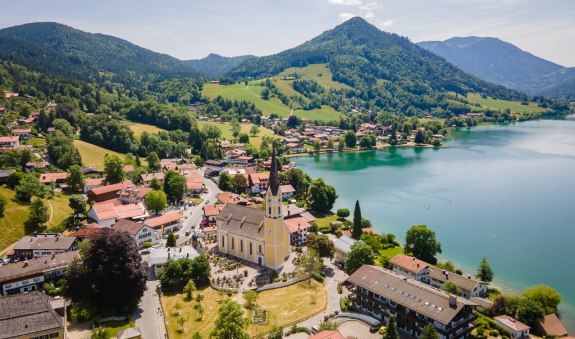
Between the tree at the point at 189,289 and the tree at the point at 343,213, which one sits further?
the tree at the point at 343,213

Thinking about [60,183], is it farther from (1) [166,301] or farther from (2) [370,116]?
(2) [370,116]

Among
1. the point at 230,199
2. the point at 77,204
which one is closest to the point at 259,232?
the point at 230,199

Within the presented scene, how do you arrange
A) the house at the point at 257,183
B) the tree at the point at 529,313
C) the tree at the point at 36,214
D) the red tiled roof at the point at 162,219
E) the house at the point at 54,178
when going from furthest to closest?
the house at the point at 257,183 → the house at the point at 54,178 → the red tiled roof at the point at 162,219 → the tree at the point at 36,214 → the tree at the point at 529,313

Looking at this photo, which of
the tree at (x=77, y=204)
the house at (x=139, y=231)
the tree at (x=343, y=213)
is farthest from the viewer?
the tree at (x=343, y=213)

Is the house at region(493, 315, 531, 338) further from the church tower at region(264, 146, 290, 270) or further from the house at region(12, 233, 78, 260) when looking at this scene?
the house at region(12, 233, 78, 260)

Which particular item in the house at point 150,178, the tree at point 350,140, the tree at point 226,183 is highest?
the tree at point 350,140

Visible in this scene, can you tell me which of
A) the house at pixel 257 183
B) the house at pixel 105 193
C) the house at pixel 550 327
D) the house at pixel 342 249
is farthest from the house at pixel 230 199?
the house at pixel 550 327

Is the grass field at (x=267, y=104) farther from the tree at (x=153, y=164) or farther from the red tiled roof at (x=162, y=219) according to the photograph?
the red tiled roof at (x=162, y=219)

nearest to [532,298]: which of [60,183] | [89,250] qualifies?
[89,250]
